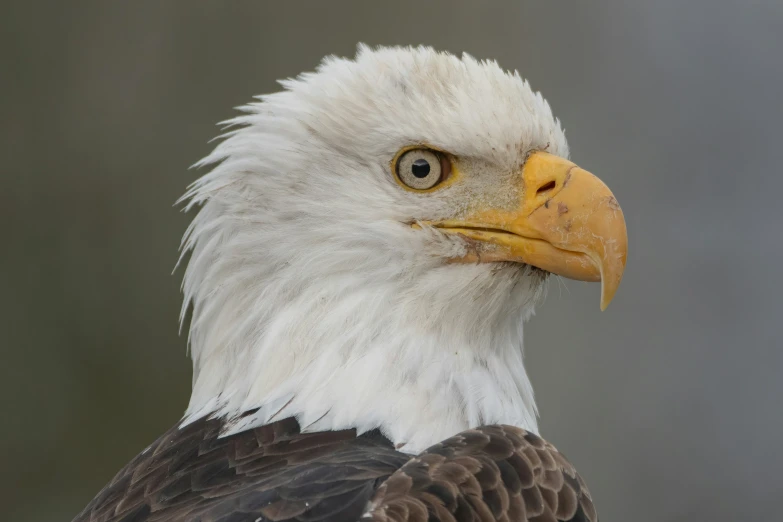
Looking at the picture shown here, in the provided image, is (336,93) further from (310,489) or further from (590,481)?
(590,481)

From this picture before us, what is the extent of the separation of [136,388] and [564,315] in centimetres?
357

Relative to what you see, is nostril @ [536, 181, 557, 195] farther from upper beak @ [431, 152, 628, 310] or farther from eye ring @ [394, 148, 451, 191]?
eye ring @ [394, 148, 451, 191]

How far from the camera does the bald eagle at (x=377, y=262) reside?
3.08m

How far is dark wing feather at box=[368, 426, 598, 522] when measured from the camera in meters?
2.52

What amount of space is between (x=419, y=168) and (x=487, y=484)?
3.38 ft

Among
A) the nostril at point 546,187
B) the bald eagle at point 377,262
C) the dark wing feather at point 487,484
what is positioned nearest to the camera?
the dark wing feather at point 487,484

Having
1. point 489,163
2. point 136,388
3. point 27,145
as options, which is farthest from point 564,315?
point 489,163

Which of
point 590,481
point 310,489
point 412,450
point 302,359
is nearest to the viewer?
point 310,489

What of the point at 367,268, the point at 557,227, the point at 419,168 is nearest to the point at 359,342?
the point at 367,268

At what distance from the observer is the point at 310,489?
2598 millimetres

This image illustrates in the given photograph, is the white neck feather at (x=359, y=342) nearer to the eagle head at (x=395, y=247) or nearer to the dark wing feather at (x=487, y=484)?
the eagle head at (x=395, y=247)

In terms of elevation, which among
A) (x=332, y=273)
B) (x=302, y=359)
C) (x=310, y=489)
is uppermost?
(x=332, y=273)

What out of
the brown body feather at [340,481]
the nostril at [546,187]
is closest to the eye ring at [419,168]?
the nostril at [546,187]

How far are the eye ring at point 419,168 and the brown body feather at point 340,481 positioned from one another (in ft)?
2.52
